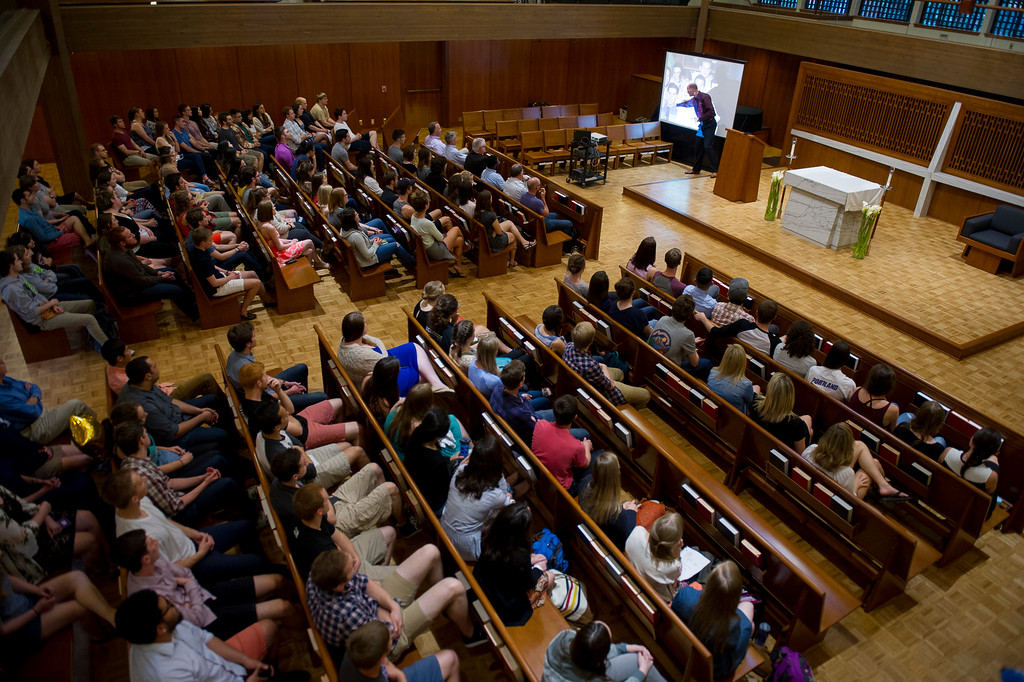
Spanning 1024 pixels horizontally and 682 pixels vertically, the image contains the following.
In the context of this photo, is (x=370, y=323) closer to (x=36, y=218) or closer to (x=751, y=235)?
(x=36, y=218)

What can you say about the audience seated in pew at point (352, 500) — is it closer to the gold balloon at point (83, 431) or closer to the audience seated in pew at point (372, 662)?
the audience seated in pew at point (372, 662)

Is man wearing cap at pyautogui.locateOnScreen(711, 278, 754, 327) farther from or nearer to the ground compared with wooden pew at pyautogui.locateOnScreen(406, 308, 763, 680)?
farther from the ground

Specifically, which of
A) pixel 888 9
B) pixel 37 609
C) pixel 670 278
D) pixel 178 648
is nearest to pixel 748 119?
pixel 888 9

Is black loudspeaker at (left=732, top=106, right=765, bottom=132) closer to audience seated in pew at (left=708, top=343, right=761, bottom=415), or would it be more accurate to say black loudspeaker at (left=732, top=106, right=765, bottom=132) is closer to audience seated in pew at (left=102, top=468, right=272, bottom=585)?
audience seated in pew at (left=708, top=343, right=761, bottom=415)

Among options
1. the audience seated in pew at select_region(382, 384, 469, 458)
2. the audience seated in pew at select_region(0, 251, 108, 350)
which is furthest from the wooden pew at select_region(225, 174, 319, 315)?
the audience seated in pew at select_region(382, 384, 469, 458)

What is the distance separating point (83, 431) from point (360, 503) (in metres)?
1.81

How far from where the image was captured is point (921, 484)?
13.1 feet

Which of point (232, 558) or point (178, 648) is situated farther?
point (232, 558)

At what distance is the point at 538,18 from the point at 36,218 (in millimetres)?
9105

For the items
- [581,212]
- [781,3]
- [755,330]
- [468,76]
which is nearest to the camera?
[755,330]

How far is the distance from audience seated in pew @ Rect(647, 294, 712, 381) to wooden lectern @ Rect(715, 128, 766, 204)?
571 cm

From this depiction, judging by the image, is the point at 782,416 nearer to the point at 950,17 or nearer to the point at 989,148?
the point at 989,148

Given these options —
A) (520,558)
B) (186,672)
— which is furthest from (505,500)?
(186,672)

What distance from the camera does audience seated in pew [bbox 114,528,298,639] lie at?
2648mm
